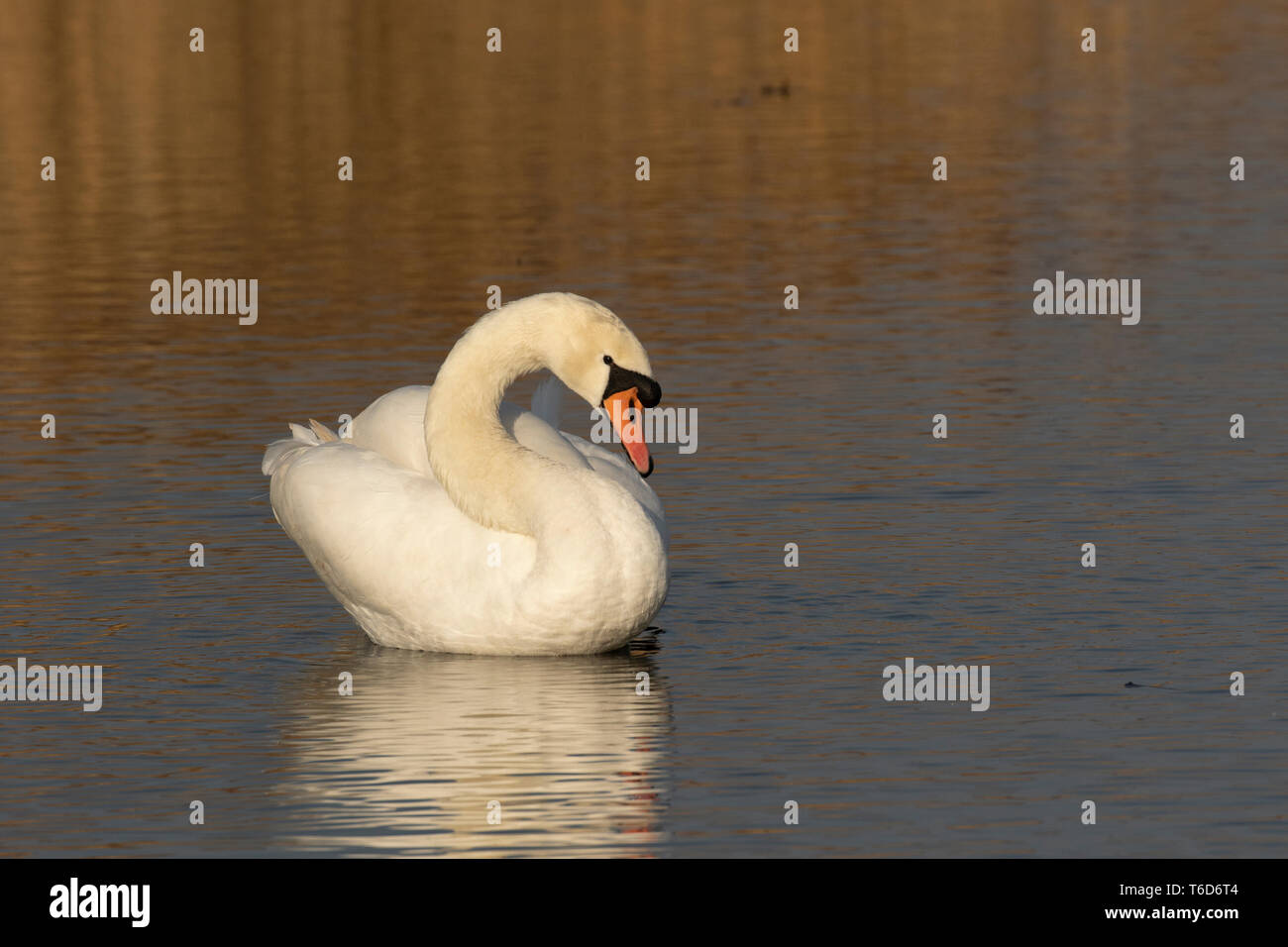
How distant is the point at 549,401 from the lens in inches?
515

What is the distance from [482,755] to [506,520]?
1.85 metres

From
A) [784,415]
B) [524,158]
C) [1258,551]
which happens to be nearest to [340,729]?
[1258,551]

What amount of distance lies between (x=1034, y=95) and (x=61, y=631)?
25995mm

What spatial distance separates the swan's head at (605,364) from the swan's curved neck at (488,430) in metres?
0.16

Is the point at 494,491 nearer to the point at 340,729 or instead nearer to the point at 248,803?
the point at 340,729

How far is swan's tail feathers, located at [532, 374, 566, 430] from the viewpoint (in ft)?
42.8

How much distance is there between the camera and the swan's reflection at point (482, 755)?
8.82 metres

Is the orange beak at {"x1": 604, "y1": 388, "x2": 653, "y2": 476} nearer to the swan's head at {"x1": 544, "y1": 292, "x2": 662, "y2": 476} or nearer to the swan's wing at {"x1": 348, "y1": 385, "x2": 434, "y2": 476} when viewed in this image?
the swan's head at {"x1": 544, "y1": 292, "x2": 662, "y2": 476}

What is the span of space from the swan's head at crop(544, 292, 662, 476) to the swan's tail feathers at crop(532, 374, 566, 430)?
1565mm
